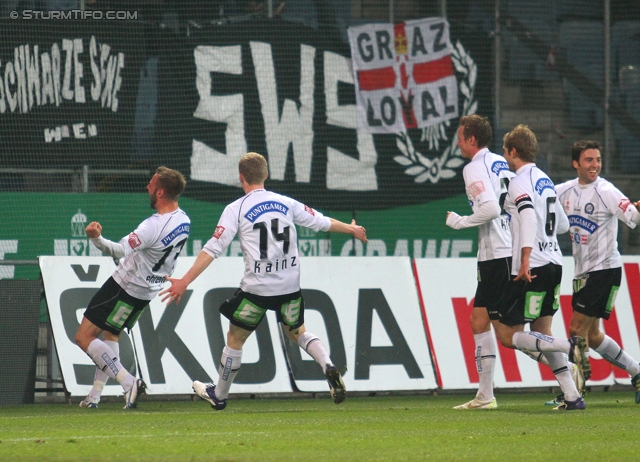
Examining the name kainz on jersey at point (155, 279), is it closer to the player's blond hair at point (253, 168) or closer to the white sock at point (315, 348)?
the player's blond hair at point (253, 168)

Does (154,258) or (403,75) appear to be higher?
(403,75)

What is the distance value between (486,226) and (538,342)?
1.06 m

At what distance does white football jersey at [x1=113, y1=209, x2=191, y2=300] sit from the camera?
30.4ft

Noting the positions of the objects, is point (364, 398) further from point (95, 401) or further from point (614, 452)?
point (614, 452)

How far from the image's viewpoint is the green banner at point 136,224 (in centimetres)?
1339

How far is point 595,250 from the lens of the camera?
947 cm

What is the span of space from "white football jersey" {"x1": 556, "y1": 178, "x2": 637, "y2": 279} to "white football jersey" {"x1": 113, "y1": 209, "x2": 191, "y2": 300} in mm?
3499

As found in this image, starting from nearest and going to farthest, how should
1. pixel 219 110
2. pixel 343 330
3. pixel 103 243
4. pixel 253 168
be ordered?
1. pixel 253 168
2. pixel 103 243
3. pixel 343 330
4. pixel 219 110

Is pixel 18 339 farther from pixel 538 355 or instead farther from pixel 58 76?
pixel 58 76

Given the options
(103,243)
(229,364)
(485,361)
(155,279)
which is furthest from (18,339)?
(485,361)

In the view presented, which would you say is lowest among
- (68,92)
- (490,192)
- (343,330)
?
(343,330)

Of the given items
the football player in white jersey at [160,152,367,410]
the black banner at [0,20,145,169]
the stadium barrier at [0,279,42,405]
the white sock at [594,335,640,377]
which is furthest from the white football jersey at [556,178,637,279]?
the black banner at [0,20,145,169]

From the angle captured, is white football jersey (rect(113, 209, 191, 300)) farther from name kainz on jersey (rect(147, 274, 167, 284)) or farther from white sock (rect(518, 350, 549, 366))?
white sock (rect(518, 350, 549, 366))

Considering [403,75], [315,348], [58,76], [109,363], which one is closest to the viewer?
[315,348]
